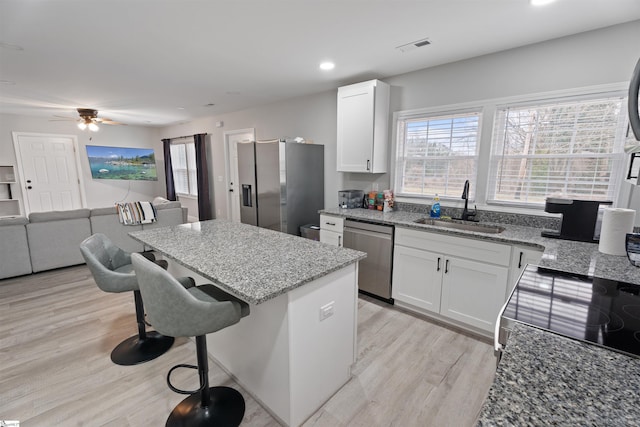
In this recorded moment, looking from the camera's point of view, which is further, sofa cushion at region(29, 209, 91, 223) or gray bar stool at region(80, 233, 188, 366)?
sofa cushion at region(29, 209, 91, 223)

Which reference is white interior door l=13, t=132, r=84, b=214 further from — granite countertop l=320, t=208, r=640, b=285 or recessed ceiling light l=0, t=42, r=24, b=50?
granite countertop l=320, t=208, r=640, b=285

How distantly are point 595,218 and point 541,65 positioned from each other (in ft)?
4.43

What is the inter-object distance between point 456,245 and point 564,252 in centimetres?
75

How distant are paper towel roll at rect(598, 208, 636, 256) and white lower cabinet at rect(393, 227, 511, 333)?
0.55 m

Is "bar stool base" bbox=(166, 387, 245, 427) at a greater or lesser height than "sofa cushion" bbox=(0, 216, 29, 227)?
lesser

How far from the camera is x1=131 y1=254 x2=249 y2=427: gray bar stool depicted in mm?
1323

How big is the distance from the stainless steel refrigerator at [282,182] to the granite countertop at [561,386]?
318cm

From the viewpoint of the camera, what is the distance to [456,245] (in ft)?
8.00

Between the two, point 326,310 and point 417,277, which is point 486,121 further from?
point 326,310

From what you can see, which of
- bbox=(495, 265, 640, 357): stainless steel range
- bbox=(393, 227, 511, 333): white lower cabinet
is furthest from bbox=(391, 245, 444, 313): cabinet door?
bbox=(495, 265, 640, 357): stainless steel range


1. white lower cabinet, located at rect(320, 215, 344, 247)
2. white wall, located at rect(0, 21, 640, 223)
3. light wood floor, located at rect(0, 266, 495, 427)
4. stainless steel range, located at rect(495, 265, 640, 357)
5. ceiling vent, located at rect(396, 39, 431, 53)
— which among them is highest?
ceiling vent, located at rect(396, 39, 431, 53)

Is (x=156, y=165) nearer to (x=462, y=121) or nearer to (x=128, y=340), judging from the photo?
(x=128, y=340)

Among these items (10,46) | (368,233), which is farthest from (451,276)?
(10,46)

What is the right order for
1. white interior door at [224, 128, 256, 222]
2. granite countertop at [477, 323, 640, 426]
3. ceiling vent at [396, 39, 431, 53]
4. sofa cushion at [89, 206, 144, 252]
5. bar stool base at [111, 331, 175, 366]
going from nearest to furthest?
granite countertop at [477, 323, 640, 426] → bar stool base at [111, 331, 175, 366] → ceiling vent at [396, 39, 431, 53] → sofa cushion at [89, 206, 144, 252] → white interior door at [224, 128, 256, 222]
